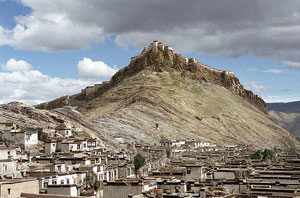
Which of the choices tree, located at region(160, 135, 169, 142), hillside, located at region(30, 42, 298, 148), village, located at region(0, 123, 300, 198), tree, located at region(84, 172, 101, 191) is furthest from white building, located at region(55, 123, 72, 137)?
tree, located at region(160, 135, 169, 142)

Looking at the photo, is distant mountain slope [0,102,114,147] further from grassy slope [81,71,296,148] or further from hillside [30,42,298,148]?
grassy slope [81,71,296,148]

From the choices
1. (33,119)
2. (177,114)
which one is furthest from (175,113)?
(33,119)

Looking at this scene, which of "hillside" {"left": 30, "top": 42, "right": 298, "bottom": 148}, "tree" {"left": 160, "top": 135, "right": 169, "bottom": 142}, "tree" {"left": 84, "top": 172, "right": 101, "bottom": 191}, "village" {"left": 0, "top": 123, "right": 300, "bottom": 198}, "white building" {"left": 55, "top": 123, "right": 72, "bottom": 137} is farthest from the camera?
"hillside" {"left": 30, "top": 42, "right": 298, "bottom": 148}

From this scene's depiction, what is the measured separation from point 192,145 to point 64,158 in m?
66.9

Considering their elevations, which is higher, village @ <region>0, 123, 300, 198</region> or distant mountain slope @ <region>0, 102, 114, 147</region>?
distant mountain slope @ <region>0, 102, 114, 147</region>

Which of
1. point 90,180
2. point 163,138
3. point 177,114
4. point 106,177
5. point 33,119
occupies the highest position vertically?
point 177,114

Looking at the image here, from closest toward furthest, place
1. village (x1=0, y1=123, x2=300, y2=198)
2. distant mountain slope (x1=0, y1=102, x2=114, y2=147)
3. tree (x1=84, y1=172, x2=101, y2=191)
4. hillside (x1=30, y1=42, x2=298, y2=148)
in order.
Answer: village (x1=0, y1=123, x2=300, y2=198)
tree (x1=84, y1=172, x2=101, y2=191)
distant mountain slope (x1=0, y1=102, x2=114, y2=147)
hillside (x1=30, y1=42, x2=298, y2=148)

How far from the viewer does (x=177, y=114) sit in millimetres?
154375

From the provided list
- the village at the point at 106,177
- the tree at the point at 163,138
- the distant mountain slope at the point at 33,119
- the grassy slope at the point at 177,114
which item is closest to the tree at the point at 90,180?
the village at the point at 106,177

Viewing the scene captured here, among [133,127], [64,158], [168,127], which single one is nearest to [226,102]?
[168,127]

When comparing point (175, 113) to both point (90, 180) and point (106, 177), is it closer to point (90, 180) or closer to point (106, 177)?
point (106, 177)

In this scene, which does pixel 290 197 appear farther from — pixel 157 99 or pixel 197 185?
pixel 157 99

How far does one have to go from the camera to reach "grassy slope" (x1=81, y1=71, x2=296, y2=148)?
129 metres

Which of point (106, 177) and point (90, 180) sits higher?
point (90, 180)
